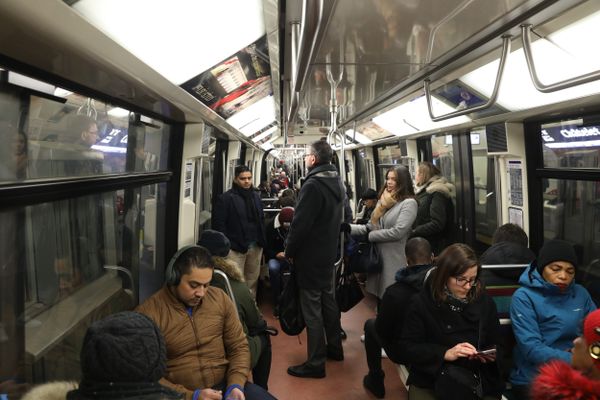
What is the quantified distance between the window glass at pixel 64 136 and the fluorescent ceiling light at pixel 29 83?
25mm

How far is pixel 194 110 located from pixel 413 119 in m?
3.43

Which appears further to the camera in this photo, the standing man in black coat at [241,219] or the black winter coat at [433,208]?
the black winter coat at [433,208]

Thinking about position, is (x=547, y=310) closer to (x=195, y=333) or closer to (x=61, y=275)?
(x=195, y=333)

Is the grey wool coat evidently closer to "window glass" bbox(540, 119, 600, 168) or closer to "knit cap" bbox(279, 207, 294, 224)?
"knit cap" bbox(279, 207, 294, 224)

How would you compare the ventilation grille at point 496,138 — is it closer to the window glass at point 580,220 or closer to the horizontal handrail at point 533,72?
the window glass at point 580,220

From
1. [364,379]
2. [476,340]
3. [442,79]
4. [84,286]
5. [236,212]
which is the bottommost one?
[364,379]

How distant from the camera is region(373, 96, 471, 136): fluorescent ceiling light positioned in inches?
183

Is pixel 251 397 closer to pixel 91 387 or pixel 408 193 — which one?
pixel 91 387

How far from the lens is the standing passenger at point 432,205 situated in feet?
16.5

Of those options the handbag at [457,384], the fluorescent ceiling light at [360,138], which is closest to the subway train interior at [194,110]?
the handbag at [457,384]

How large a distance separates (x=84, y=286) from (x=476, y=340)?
7.32 ft

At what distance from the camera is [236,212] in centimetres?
493

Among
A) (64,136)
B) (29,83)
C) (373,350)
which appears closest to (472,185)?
(373,350)

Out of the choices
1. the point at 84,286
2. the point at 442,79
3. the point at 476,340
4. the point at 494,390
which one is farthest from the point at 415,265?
the point at 84,286
